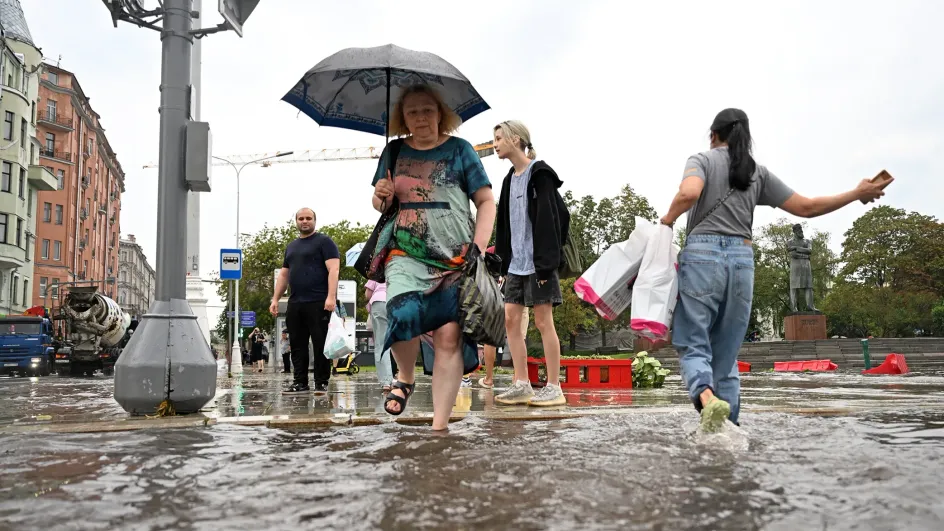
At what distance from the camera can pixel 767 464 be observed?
3338 mm

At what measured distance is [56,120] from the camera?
65000 mm

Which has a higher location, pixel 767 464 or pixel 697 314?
pixel 697 314

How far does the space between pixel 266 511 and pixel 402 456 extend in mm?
1154

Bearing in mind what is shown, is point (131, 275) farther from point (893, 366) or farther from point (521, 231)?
point (521, 231)

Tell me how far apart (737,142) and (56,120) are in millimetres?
70017

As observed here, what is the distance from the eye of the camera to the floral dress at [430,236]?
4.49 meters

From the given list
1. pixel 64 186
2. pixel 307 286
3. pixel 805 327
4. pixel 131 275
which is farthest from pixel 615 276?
pixel 131 275

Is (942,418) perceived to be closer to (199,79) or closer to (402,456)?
(402,456)

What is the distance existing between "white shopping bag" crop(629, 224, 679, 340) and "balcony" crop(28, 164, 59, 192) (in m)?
55.8

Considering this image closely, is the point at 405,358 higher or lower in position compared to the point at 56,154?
lower

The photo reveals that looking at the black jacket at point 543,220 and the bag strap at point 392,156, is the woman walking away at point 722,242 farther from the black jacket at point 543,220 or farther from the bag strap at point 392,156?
the black jacket at point 543,220

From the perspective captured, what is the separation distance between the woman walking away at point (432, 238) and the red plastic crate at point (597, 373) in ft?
17.0

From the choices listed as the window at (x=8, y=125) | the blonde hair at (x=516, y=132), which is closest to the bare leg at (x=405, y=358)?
the blonde hair at (x=516, y=132)

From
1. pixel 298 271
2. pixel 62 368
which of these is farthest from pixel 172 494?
pixel 62 368
